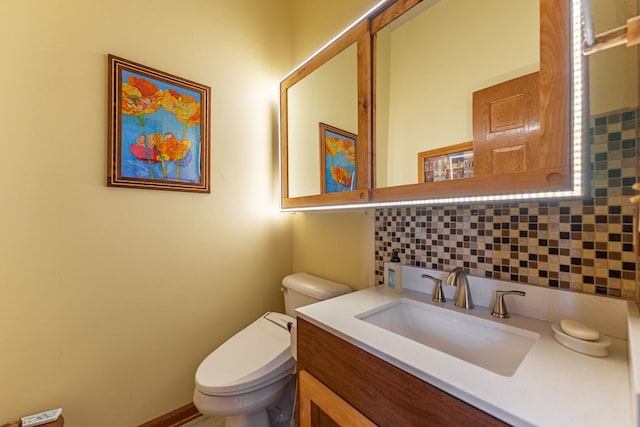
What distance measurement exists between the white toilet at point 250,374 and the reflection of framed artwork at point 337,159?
1.77ft

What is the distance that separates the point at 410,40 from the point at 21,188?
161 cm

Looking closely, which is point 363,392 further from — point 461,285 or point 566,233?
point 566,233

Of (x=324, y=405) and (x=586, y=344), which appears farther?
(x=324, y=405)

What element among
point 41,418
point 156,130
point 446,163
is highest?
point 156,130

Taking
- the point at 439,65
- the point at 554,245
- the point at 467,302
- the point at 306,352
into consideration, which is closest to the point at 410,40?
the point at 439,65

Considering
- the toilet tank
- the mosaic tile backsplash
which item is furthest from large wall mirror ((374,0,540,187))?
the toilet tank

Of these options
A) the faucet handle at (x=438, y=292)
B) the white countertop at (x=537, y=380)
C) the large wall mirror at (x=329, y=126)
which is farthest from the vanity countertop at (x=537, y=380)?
the large wall mirror at (x=329, y=126)

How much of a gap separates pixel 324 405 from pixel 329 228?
2.93ft

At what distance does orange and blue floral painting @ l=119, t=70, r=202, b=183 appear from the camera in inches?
46.9

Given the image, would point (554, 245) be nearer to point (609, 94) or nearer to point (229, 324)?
point (609, 94)

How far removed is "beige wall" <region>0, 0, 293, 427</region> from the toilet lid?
0.34m

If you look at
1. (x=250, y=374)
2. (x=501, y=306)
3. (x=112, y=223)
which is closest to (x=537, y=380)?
(x=501, y=306)

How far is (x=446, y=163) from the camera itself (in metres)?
0.87

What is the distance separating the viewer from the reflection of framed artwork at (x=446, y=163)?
825mm
